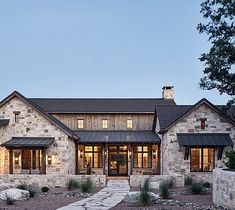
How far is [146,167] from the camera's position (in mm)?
32938

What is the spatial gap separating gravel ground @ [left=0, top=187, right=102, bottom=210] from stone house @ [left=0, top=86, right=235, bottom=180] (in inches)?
314

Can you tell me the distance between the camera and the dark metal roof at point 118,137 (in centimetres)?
3114

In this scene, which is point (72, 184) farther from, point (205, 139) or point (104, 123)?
point (104, 123)

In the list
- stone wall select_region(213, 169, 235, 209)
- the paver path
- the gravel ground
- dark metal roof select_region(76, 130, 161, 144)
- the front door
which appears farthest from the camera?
the front door

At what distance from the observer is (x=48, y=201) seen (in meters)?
16.5

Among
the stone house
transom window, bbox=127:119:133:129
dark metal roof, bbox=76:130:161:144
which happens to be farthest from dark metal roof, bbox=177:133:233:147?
transom window, bbox=127:119:133:129

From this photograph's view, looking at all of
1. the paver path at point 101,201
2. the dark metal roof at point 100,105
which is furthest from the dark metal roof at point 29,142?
the dark metal roof at point 100,105

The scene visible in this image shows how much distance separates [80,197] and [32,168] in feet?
36.7

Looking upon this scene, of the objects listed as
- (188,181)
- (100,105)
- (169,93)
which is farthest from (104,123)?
(188,181)

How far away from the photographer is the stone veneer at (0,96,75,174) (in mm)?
27875

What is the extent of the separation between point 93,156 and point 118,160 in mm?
2197

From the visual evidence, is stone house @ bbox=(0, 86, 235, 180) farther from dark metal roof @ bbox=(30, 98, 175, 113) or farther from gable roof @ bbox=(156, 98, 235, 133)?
dark metal roof @ bbox=(30, 98, 175, 113)

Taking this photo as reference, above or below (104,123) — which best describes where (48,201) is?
below

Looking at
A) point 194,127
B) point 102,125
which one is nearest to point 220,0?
point 194,127
